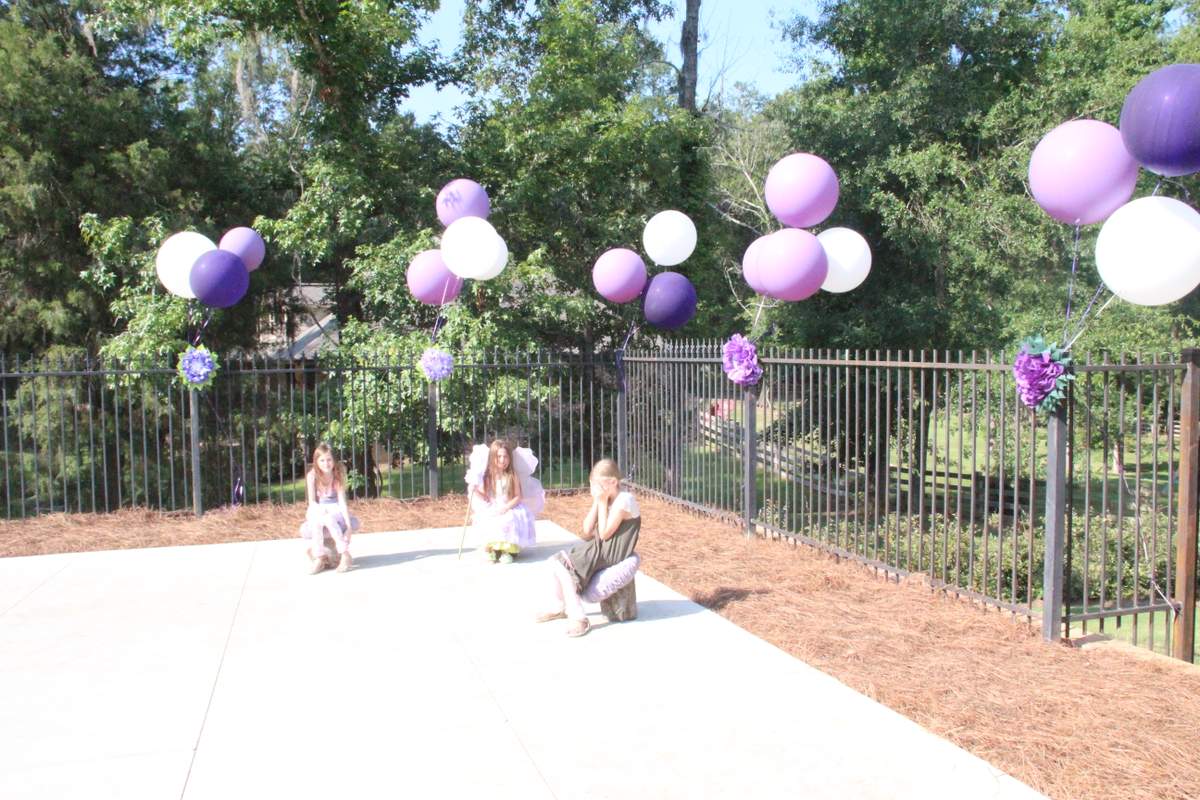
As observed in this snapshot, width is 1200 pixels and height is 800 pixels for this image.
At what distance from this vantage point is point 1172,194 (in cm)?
1734

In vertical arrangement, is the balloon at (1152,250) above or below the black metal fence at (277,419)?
above

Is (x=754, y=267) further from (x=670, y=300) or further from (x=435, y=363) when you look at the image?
(x=435, y=363)

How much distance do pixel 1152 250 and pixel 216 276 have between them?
8.41m

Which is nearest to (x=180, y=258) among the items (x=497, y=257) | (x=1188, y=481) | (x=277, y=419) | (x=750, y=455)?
(x=497, y=257)

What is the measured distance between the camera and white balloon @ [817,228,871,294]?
28.5 feet

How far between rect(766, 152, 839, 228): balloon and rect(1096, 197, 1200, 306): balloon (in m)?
3.39

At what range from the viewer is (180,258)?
9.85m

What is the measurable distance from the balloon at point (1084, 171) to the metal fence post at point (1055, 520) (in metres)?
1.44

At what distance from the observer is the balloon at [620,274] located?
1074cm

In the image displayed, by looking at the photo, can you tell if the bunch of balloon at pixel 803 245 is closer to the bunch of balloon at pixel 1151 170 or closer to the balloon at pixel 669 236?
the balloon at pixel 669 236

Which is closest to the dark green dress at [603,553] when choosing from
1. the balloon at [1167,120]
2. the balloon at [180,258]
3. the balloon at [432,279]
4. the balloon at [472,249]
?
the balloon at [1167,120]

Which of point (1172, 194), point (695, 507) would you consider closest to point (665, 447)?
point (695, 507)

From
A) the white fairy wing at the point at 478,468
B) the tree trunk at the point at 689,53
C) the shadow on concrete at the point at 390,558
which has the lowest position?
the shadow on concrete at the point at 390,558

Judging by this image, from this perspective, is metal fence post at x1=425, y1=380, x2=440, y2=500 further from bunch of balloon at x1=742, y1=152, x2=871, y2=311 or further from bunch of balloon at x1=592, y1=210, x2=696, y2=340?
bunch of balloon at x1=742, y1=152, x2=871, y2=311
